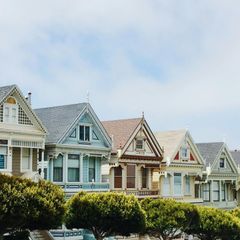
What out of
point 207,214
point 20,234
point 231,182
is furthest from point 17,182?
point 231,182

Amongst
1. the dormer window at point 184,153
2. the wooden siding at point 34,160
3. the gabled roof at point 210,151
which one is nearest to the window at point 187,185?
the dormer window at point 184,153

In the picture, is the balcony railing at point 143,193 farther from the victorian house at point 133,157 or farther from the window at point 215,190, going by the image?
the window at point 215,190

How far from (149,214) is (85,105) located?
9.83 m

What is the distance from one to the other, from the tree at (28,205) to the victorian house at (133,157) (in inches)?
652

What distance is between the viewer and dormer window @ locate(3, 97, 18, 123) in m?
42.0

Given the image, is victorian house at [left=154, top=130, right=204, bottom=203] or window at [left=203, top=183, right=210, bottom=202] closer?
victorian house at [left=154, top=130, right=204, bottom=203]

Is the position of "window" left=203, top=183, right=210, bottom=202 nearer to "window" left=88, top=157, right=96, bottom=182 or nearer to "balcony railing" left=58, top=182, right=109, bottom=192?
"balcony railing" left=58, top=182, right=109, bottom=192

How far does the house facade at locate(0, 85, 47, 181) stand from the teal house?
1.18 meters

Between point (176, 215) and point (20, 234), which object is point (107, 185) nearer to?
point (176, 215)

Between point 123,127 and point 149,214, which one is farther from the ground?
point 123,127

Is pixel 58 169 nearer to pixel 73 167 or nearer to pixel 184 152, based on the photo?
pixel 73 167

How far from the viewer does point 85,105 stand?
158 feet

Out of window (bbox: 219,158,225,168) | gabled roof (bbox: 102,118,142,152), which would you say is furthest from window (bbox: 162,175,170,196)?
window (bbox: 219,158,225,168)

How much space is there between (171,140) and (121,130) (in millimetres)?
7255
